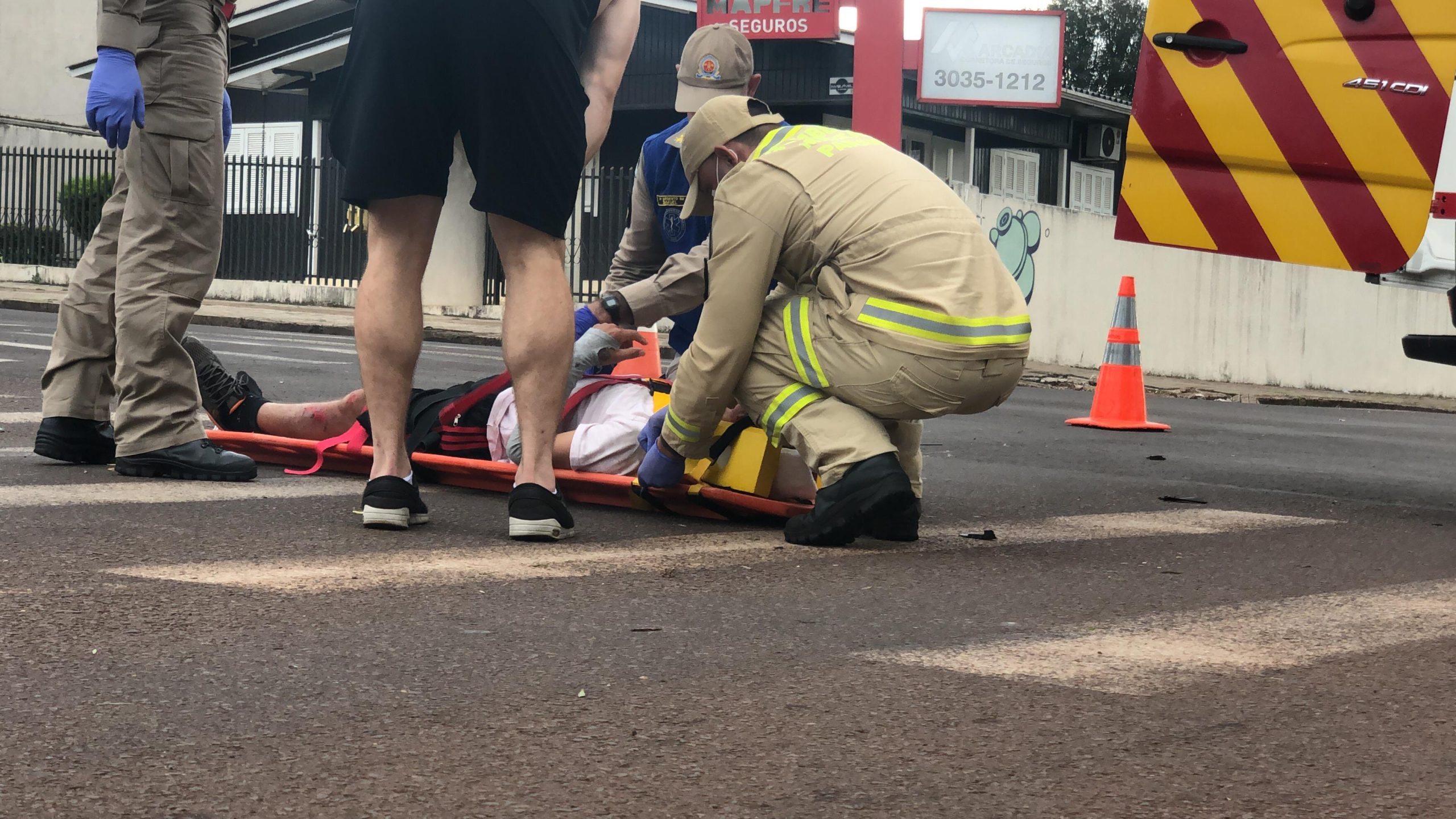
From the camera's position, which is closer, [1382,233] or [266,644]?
[266,644]

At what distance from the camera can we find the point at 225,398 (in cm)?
523

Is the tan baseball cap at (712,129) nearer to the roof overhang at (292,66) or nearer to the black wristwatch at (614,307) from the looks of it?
the black wristwatch at (614,307)

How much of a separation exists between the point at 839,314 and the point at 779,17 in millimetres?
19482

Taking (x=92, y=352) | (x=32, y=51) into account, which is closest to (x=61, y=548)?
(x=92, y=352)

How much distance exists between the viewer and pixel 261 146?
1101 inches

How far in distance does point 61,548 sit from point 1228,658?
227 centimetres

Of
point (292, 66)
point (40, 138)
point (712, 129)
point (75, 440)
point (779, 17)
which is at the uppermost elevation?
point (779, 17)

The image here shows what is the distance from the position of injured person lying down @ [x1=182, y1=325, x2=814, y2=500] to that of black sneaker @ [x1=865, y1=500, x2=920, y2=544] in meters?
0.40

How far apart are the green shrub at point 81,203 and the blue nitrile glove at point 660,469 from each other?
2140cm

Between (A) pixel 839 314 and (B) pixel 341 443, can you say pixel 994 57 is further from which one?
(A) pixel 839 314

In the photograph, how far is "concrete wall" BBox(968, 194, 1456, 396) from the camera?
1498cm

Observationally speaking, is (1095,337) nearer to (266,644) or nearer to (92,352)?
(92,352)

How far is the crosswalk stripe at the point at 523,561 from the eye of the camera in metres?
3.23

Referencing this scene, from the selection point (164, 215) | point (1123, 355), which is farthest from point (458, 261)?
point (164, 215)
